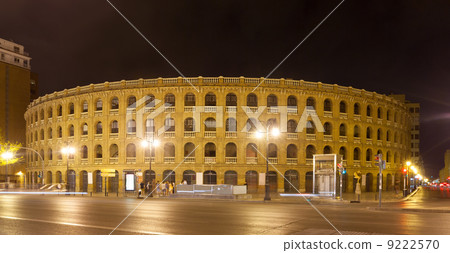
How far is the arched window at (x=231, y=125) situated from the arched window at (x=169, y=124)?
6.51 m

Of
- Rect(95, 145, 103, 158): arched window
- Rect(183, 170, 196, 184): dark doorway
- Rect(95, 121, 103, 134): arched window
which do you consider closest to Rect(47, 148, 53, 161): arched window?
Rect(95, 145, 103, 158): arched window

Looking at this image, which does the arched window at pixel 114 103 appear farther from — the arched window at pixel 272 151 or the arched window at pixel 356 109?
the arched window at pixel 356 109

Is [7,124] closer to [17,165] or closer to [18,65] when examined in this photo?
[17,165]

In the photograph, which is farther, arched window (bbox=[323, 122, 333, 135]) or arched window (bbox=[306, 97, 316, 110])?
arched window (bbox=[323, 122, 333, 135])

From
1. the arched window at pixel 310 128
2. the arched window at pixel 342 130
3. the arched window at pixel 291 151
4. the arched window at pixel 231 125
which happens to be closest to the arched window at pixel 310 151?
→ the arched window at pixel 291 151

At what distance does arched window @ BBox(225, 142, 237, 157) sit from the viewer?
4806cm

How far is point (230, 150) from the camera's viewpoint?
4816cm

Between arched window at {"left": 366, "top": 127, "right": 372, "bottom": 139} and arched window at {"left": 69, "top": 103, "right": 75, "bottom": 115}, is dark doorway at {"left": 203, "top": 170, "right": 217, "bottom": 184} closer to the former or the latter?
arched window at {"left": 69, "top": 103, "right": 75, "bottom": 115}

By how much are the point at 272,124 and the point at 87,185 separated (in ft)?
83.5

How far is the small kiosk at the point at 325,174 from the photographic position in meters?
32.5

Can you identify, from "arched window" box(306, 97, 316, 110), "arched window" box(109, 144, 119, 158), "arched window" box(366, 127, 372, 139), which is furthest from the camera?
"arched window" box(366, 127, 372, 139)

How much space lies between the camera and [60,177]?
55812mm

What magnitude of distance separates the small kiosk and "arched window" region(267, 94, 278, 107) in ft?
50.8

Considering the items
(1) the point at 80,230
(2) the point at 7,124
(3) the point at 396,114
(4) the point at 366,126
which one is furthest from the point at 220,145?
(2) the point at 7,124
